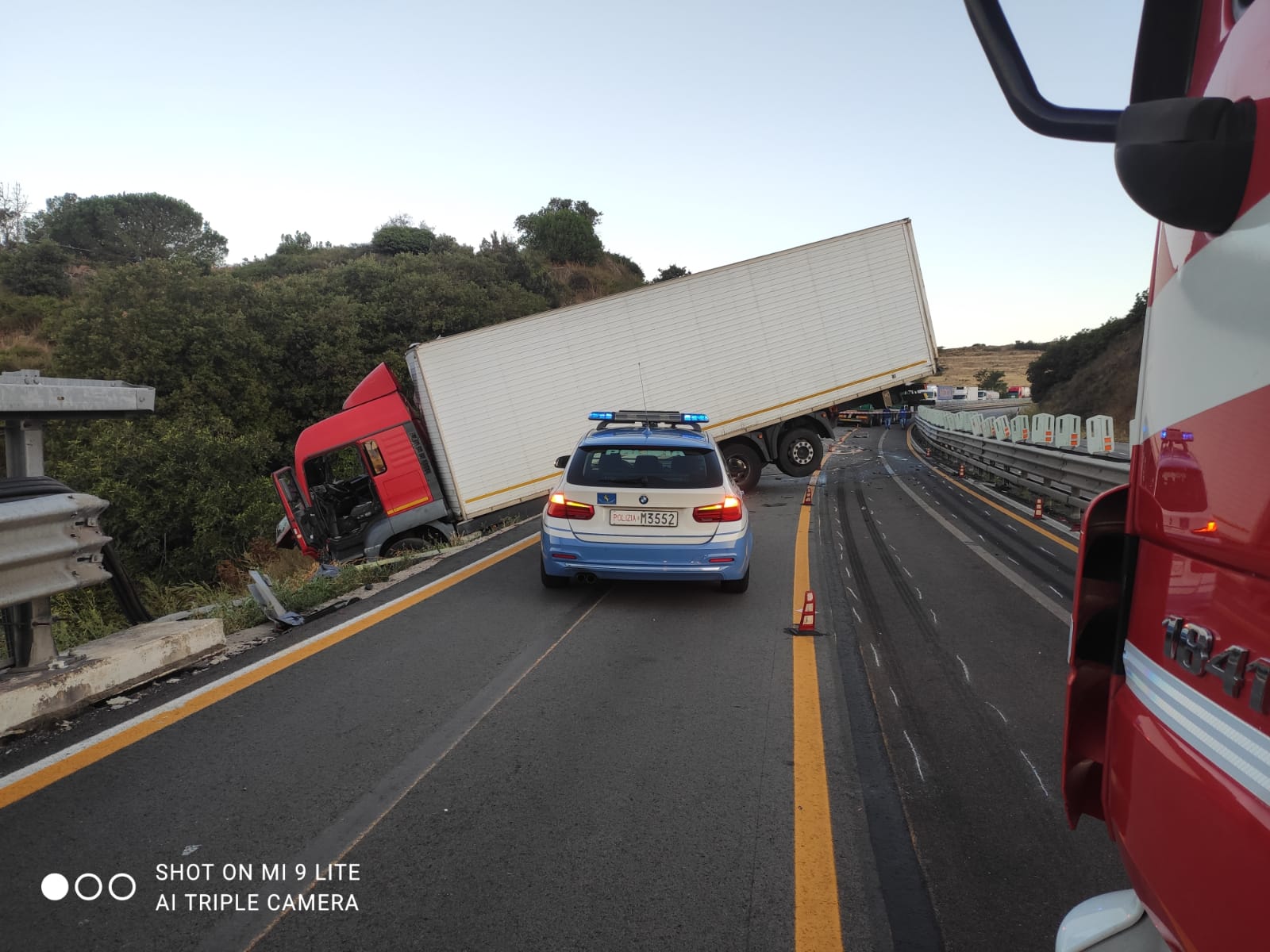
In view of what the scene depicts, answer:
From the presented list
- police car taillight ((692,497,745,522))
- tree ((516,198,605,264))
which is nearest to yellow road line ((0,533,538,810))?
police car taillight ((692,497,745,522))

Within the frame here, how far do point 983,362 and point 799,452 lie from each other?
13543 cm

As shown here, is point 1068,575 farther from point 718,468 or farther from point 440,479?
point 440,479

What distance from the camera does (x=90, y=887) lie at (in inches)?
109

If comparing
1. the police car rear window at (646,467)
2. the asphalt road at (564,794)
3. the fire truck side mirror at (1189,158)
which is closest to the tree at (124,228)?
the police car rear window at (646,467)

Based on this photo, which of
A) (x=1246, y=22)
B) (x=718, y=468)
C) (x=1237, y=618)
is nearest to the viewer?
(x=1237, y=618)

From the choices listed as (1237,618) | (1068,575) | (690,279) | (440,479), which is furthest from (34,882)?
(690,279)

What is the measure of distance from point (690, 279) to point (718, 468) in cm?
879

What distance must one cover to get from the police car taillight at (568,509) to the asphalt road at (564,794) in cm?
92

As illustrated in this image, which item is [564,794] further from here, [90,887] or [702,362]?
[702,362]

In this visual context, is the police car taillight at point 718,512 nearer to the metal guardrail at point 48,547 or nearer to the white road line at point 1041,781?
the white road line at point 1041,781

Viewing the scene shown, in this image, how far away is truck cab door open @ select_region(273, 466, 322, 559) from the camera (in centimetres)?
1327

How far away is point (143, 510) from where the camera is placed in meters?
19.6

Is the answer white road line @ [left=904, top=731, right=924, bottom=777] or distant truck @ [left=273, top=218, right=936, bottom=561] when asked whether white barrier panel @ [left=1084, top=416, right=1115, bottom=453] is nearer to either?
distant truck @ [left=273, top=218, right=936, bottom=561]

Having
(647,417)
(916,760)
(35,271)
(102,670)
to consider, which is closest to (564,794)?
(916,760)
